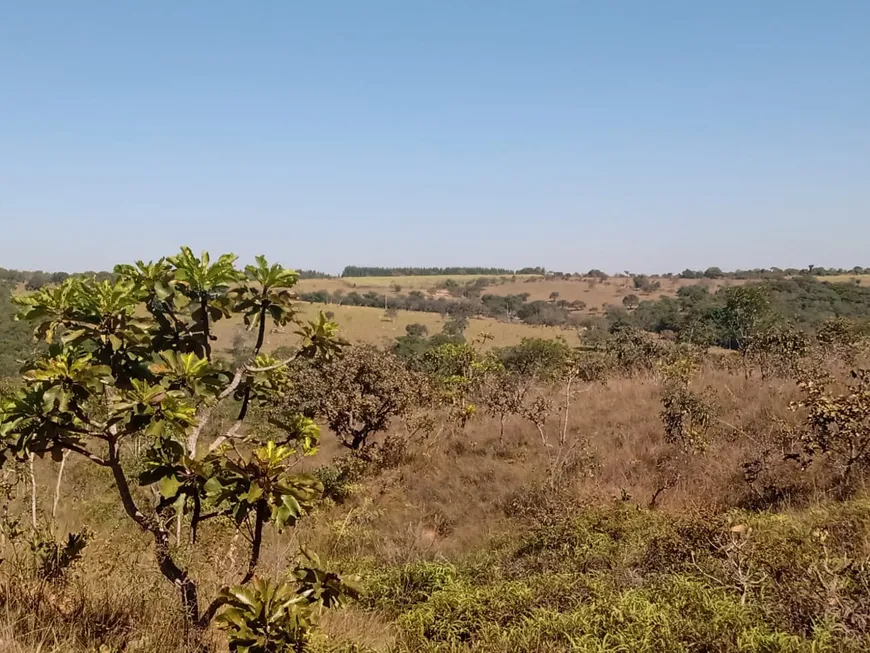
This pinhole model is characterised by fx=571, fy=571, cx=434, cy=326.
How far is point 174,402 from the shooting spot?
2.31m

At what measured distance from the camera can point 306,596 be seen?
2432 millimetres

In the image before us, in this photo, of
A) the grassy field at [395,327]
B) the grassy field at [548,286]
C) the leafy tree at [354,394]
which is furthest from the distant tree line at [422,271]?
the leafy tree at [354,394]

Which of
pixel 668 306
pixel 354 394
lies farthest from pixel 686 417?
pixel 668 306

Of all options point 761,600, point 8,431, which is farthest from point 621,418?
point 8,431

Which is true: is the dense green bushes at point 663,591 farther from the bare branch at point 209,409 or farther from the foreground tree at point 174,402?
the bare branch at point 209,409

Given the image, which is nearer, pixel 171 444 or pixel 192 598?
pixel 171 444

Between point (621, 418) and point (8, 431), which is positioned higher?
point (8, 431)

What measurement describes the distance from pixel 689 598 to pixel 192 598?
296 cm

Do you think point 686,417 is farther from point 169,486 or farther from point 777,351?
point 169,486

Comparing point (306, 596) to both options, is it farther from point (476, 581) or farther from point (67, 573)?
point (476, 581)

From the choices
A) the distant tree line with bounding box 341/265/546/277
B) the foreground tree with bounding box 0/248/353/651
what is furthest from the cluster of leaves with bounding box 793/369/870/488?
the distant tree line with bounding box 341/265/546/277

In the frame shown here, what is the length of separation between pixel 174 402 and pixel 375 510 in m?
6.24

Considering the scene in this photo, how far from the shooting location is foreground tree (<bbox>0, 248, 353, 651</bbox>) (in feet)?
7.48

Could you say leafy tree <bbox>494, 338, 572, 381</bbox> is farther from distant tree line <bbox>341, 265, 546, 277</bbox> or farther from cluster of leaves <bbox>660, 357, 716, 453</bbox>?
distant tree line <bbox>341, 265, 546, 277</bbox>
